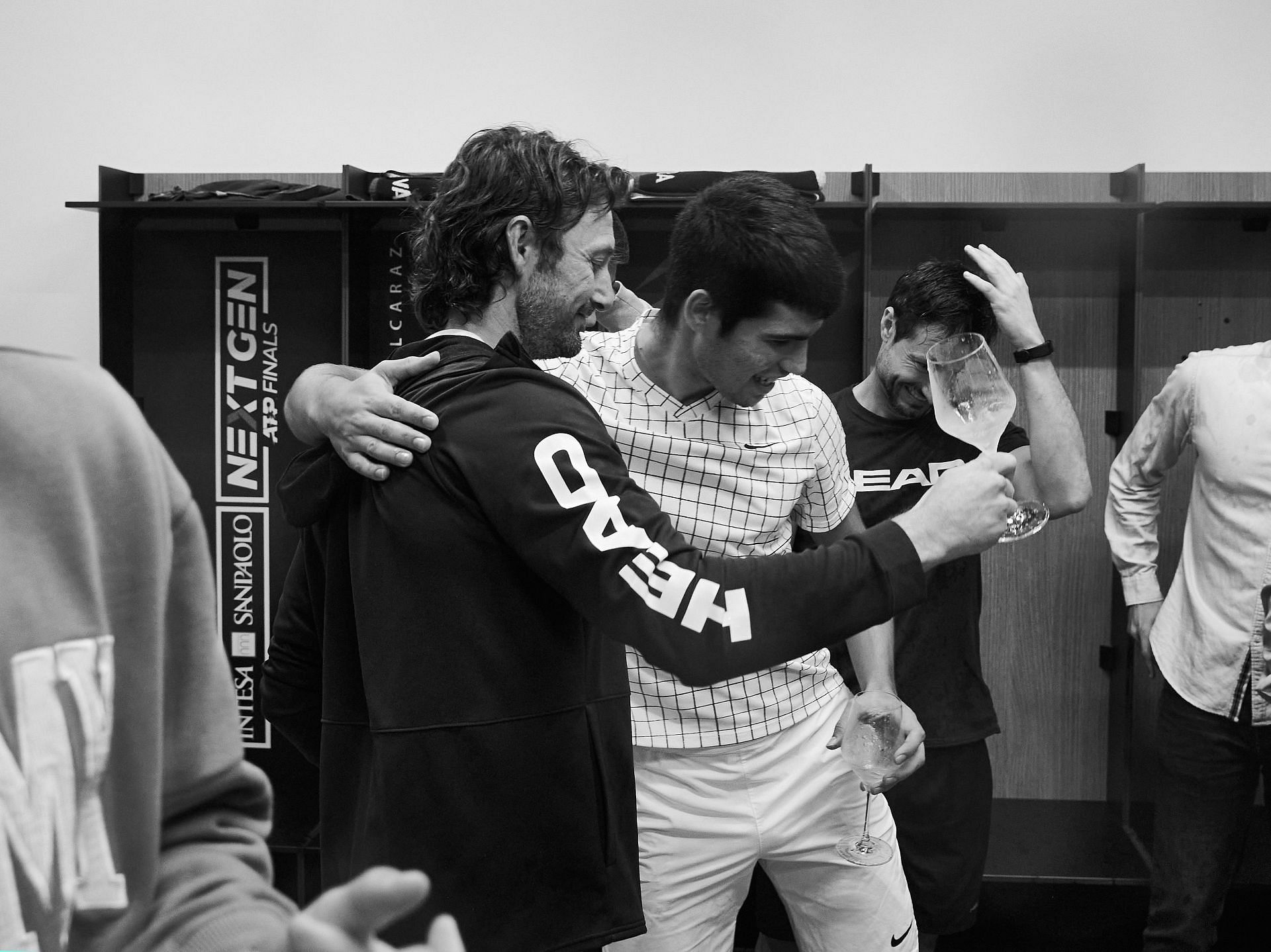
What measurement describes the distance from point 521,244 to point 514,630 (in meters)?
0.48

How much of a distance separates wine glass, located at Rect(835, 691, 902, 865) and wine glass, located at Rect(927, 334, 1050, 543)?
32 centimetres

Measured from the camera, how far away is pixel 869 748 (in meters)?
1.62

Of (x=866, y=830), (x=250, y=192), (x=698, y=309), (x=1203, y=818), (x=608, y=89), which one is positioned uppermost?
(x=608, y=89)

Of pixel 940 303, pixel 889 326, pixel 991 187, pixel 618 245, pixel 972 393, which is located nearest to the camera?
pixel 972 393

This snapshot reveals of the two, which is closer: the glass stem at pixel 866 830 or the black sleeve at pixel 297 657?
the black sleeve at pixel 297 657

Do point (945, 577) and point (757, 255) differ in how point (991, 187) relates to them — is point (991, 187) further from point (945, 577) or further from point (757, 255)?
point (757, 255)

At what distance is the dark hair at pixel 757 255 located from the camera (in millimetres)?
1461

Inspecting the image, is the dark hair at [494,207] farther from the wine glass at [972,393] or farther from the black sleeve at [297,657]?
the wine glass at [972,393]

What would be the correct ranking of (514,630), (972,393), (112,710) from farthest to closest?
(972,393)
(514,630)
(112,710)

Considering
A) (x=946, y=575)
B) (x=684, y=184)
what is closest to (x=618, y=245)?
(x=946, y=575)

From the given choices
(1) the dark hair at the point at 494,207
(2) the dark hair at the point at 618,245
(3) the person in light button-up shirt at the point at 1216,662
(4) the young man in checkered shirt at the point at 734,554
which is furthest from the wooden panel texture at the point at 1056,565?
(1) the dark hair at the point at 494,207

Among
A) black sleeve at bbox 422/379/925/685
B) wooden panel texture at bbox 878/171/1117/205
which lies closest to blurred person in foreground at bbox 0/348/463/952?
black sleeve at bbox 422/379/925/685

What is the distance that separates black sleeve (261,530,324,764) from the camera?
1.39 metres

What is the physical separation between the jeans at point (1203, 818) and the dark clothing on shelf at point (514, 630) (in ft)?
5.73
